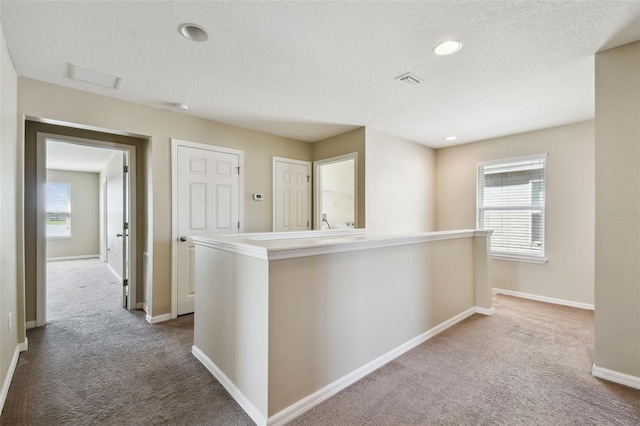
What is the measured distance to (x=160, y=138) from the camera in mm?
3389

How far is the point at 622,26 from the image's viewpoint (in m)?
1.89

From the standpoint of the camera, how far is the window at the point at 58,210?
7527 millimetres

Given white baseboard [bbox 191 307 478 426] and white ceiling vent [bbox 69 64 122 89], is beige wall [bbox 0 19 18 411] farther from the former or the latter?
white baseboard [bbox 191 307 478 426]

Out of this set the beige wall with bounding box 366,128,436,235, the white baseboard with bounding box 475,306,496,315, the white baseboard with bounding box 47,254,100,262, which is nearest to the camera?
the white baseboard with bounding box 475,306,496,315

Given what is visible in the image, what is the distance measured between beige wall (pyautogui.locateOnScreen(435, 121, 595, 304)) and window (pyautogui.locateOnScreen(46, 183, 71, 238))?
33.1 ft

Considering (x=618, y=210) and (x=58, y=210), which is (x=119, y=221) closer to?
(x=58, y=210)

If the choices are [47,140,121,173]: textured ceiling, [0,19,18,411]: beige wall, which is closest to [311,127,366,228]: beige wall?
[0,19,18,411]: beige wall

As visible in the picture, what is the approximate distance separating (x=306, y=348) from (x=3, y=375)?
211 centimetres

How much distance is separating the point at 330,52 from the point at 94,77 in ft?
6.97

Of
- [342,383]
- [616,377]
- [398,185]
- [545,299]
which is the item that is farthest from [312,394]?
[545,299]

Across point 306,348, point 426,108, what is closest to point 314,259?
point 306,348

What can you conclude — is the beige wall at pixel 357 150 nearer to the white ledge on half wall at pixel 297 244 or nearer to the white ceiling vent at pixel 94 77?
the white ledge on half wall at pixel 297 244

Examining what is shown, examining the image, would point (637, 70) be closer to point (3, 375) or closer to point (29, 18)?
point (29, 18)

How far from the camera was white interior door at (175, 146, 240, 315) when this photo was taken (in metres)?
3.55
